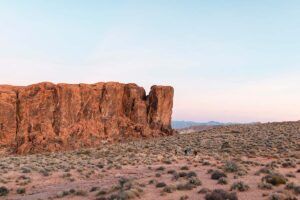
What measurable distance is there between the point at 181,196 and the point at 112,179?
27.4 ft

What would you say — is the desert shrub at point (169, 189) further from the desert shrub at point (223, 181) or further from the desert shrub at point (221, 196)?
the desert shrub at point (223, 181)

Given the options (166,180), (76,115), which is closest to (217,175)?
(166,180)

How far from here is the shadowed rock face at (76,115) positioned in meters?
51.3

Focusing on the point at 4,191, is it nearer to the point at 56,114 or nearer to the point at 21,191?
the point at 21,191

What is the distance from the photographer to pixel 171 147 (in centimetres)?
4834

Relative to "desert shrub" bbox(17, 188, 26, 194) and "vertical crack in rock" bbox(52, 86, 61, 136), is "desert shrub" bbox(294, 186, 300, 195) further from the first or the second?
"vertical crack in rock" bbox(52, 86, 61, 136)

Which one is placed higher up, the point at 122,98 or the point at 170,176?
the point at 122,98

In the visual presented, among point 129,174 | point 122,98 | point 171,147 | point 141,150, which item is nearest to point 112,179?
point 129,174

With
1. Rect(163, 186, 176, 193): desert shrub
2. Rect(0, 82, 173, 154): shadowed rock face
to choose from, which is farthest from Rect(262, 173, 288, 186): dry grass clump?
Rect(0, 82, 173, 154): shadowed rock face

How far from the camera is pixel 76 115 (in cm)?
5644

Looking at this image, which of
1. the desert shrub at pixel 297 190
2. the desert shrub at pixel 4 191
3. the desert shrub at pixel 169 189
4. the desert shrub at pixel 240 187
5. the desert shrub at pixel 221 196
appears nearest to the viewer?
the desert shrub at pixel 221 196

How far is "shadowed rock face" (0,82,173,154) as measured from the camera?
51281mm

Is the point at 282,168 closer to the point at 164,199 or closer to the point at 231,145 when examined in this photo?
the point at 164,199

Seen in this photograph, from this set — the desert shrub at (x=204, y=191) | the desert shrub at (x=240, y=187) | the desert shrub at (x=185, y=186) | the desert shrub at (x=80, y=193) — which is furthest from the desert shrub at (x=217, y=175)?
the desert shrub at (x=80, y=193)
